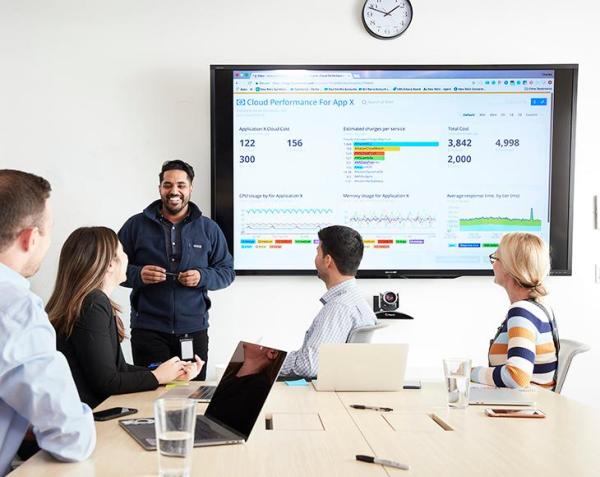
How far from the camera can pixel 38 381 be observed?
149 cm

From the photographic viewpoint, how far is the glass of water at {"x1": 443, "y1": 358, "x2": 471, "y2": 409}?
206cm

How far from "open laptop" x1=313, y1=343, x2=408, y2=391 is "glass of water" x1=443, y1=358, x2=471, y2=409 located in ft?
0.84

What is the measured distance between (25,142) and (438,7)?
242cm

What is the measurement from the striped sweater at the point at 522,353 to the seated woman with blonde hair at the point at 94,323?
0.98 metres

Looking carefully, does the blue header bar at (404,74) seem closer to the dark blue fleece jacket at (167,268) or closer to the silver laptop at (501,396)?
the dark blue fleece jacket at (167,268)

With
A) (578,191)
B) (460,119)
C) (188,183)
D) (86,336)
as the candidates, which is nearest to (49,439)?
(86,336)

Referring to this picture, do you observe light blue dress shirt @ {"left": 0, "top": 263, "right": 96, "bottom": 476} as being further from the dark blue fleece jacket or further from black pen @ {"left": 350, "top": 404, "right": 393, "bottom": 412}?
the dark blue fleece jacket

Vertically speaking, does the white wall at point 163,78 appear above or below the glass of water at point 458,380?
above

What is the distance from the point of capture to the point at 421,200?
4250mm

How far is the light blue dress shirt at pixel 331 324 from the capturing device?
8.88 feet

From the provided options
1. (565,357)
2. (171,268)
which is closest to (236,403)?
(565,357)

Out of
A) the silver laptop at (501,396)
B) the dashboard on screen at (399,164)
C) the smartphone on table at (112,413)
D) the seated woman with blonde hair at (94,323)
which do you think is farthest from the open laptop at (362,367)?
the dashboard on screen at (399,164)

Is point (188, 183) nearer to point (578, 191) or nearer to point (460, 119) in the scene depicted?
point (460, 119)

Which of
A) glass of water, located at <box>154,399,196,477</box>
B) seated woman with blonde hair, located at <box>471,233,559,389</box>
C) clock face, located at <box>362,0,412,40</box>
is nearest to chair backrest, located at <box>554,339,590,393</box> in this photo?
seated woman with blonde hair, located at <box>471,233,559,389</box>
